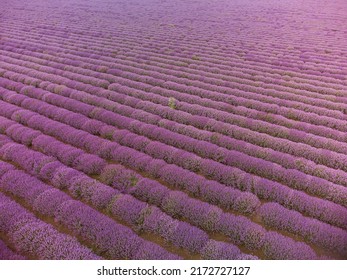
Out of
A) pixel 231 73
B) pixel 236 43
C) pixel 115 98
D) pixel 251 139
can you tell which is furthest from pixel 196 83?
pixel 236 43

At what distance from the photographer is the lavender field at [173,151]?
4805mm

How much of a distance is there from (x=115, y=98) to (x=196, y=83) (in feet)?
11.0

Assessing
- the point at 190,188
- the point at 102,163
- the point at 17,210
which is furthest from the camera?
the point at 102,163

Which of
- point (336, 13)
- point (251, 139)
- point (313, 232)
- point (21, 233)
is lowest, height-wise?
point (21, 233)

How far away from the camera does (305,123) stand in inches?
313

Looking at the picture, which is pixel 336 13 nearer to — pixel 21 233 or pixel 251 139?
pixel 251 139

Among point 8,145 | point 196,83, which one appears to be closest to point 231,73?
point 196,83

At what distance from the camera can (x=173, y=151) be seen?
677 cm

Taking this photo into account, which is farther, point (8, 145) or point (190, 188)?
point (8, 145)

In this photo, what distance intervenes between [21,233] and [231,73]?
9.90m

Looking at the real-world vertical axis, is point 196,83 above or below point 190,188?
above

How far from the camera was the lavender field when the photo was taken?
4.80 metres
